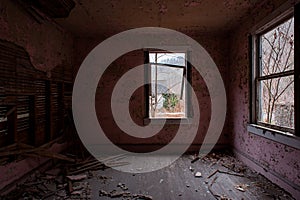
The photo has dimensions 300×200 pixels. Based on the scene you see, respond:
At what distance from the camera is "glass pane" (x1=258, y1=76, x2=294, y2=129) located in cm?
264

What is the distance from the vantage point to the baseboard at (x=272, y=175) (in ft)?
8.10

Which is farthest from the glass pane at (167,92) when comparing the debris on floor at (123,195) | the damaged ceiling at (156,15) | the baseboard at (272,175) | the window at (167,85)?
the debris on floor at (123,195)

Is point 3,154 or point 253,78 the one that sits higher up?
point 253,78

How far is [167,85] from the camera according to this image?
477 centimetres

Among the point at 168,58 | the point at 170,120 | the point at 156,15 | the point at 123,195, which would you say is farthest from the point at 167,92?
the point at 123,195

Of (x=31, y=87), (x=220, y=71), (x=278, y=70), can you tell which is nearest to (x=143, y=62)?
(x=220, y=71)

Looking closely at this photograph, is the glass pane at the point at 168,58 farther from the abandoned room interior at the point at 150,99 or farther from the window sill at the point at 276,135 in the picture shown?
the window sill at the point at 276,135

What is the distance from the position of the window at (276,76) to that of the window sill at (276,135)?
0.22 ft

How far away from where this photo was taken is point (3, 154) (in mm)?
2428

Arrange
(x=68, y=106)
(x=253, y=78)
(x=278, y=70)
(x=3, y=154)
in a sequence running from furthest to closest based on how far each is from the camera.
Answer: (x=68, y=106) → (x=253, y=78) → (x=278, y=70) → (x=3, y=154)

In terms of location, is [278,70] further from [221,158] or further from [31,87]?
[31,87]

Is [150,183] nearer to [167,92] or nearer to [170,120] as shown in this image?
[170,120]

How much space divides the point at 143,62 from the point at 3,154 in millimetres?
2933

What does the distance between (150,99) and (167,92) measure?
0.38 metres
